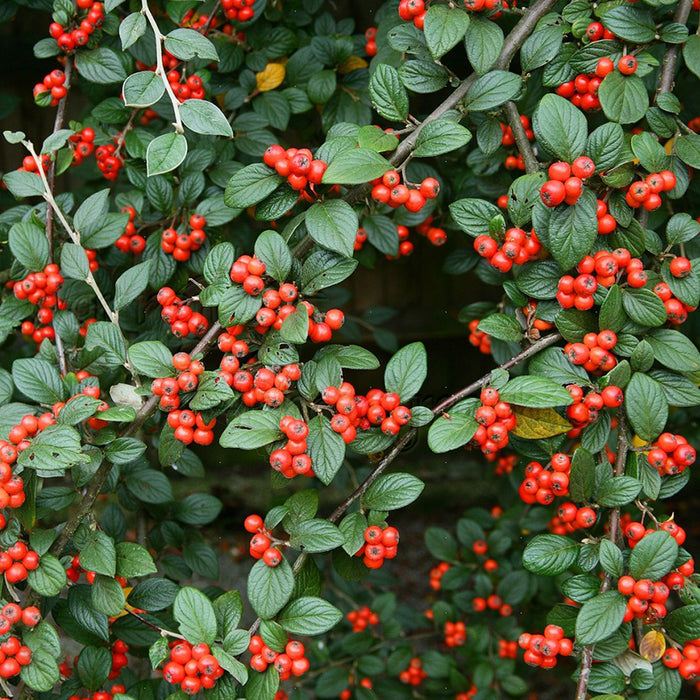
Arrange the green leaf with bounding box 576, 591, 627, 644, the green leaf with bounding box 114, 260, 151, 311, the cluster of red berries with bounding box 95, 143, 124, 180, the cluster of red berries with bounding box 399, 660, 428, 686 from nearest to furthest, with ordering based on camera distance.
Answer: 1. the green leaf with bounding box 576, 591, 627, 644
2. the green leaf with bounding box 114, 260, 151, 311
3. the cluster of red berries with bounding box 95, 143, 124, 180
4. the cluster of red berries with bounding box 399, 660, 428, 686

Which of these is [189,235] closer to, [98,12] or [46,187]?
[46,187]

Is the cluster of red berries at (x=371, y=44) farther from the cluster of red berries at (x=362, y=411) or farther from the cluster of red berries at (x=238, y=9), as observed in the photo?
the cluster of red berries at (x=362, y=411)

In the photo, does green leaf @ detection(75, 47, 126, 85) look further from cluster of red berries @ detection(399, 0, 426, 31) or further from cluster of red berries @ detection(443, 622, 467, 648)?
cluster of red berries @ detection(443, 622, 467, 648)

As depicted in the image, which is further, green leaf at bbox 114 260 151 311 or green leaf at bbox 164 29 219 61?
green leaf at bbox 114 260 151 311

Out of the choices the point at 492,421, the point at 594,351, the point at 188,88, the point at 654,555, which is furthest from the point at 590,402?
the point at 188,88

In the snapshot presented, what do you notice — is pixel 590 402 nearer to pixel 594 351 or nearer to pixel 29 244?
pixel 594 351

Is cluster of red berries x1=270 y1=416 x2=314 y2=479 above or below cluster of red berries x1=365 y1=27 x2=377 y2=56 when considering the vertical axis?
below

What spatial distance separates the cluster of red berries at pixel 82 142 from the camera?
205cm

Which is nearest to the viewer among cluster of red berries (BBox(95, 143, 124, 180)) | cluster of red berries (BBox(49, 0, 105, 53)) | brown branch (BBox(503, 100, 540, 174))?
brown branch (BBox(503, 100, 540, 174))

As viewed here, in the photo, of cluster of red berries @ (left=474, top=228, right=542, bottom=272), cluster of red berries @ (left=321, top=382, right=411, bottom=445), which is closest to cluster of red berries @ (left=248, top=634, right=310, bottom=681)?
cluster of red berries @ (left=321, top=382, right=411, bottom=445)

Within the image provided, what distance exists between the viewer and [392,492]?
4.99 ft

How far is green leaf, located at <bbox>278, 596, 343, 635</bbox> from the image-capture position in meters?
1.41

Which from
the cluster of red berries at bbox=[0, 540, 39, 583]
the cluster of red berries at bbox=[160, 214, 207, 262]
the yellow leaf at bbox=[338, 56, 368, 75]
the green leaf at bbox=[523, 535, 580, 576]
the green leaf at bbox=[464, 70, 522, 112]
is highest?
the green leaf at bbox=[464, 70, 522, 112]

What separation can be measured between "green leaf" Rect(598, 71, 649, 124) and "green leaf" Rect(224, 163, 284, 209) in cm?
72
